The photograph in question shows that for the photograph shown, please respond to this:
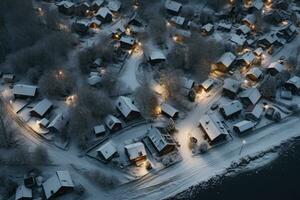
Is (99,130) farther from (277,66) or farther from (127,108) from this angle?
(277,66)

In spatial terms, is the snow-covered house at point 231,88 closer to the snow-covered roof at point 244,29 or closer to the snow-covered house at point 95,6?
the snow-covered roof at point 244,29

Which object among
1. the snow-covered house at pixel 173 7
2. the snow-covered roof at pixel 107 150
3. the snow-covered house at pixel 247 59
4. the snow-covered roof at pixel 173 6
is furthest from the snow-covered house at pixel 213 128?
the snow-covered roof at pixel 173 6

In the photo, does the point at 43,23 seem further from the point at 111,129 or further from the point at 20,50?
the point at 111,129

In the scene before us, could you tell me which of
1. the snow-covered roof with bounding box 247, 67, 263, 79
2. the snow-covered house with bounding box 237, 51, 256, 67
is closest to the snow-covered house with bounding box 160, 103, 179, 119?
the snow-covered roof with bounding box 247, 67, 263, 79

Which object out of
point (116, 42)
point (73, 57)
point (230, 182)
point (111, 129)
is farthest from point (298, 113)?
point (73, 57)

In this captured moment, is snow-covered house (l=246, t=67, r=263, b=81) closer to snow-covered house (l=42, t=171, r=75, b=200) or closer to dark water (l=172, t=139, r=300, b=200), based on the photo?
dark water (l=172, t=139, r=300, b=200)
